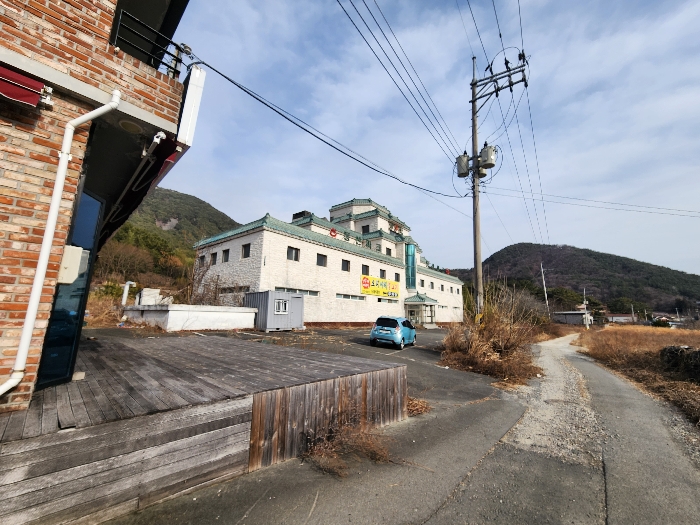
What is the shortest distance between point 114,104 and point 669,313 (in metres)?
133

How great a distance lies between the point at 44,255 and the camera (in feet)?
8.50

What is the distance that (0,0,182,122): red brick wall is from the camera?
2.77 metres

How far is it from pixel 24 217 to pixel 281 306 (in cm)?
1519

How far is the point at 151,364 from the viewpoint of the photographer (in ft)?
15.3

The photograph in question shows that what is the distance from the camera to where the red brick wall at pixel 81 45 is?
2.77 metres

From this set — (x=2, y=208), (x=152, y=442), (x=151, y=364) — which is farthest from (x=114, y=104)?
(x=151, y=364)

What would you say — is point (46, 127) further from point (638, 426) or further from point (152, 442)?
point (638, 426)

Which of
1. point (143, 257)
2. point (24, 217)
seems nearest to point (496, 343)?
point (24, 217)

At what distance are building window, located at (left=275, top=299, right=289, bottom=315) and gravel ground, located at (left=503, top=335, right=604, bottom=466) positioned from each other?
12695 mm

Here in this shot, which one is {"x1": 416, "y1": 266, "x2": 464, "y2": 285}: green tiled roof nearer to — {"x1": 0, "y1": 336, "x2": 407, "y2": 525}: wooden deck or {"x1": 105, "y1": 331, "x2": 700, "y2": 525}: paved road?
{"x1": 105, "y1": 331, "x2": 700, "y2": 525}: paved road

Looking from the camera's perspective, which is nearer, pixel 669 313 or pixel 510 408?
pixel 510 408

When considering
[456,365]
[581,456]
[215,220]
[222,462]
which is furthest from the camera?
[215,220]

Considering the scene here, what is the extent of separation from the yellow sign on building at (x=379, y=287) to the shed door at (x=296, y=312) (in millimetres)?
8783

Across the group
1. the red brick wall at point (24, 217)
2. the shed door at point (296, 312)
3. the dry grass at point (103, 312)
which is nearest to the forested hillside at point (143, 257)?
the dry grass at point (103, 312)
